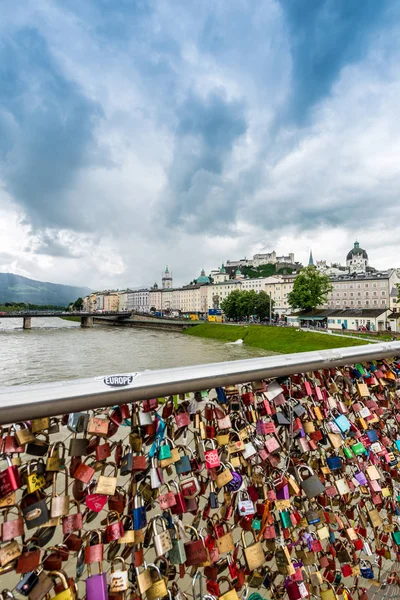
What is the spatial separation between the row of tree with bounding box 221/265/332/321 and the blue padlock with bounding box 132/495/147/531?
173 ft

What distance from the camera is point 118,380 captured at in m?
1.04

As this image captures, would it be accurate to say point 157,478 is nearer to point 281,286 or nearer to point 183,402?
point 183,402

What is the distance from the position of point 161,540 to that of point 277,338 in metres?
37.4

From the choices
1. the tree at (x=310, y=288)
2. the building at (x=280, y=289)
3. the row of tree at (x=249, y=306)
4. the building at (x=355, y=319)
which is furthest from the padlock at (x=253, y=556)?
the building at (x=280, y=289)

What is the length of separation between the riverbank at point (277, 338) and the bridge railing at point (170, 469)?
976 inches

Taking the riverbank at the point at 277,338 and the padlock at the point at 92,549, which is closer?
the padlock at the point at 92,549

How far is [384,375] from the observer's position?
214 cm

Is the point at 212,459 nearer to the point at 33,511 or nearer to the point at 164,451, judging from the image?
the point at 164,451

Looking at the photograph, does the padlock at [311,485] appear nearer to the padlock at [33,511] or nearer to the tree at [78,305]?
the padlock at [33,511]

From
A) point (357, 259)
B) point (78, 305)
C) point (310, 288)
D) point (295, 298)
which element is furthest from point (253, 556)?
point (78, 305)

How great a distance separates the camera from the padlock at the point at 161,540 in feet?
3.89

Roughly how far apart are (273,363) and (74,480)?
2.94 feet

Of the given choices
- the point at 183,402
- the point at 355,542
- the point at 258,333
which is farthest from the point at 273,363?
the point at 258,333

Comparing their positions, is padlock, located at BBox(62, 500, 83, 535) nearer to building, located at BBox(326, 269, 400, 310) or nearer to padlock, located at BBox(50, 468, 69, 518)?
padlock, located at BBox(50, 468, 69, 518)
